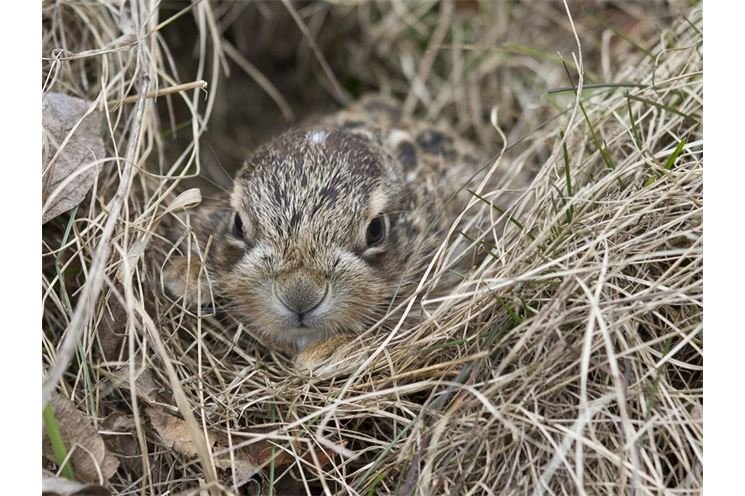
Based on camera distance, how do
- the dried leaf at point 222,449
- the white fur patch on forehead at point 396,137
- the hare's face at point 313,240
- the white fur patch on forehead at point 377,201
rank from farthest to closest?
1. the white fur patch on forehead at point 396,137
2. the white fur patch on forehead at point 377,201
3. the hare's face at point 313,240
4. the dried leaf at point 222,449

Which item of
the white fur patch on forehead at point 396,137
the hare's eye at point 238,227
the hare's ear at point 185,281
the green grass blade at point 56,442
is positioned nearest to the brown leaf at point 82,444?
the green grass blade at point 56,442

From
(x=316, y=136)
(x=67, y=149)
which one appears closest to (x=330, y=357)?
(x=316, y=136)

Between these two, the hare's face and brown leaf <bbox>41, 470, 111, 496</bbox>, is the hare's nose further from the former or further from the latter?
brown leaf <bbox>41, 470, 111, 496</bbox>

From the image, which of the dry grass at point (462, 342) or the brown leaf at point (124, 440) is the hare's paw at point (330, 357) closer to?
the dry grass at point (462, 342)

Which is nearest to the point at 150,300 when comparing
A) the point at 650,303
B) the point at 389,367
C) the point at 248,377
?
the point at 248,377

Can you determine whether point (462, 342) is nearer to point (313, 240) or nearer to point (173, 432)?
point (313, 240)
